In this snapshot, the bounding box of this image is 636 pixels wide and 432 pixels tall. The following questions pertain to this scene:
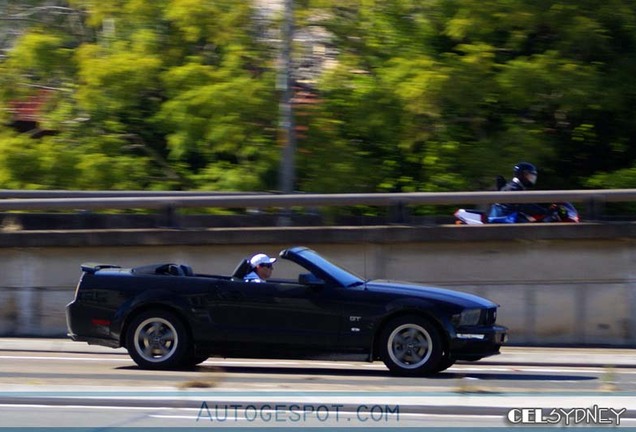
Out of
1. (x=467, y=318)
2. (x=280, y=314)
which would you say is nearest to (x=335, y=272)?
(x=280, y=314)

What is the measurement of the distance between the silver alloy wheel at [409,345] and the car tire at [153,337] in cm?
211

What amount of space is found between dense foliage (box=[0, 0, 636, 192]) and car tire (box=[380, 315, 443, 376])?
7.63 m

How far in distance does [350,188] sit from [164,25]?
15.5ft

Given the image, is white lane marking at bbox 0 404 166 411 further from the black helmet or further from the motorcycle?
the black helmet

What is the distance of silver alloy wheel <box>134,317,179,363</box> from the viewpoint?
10.3 m

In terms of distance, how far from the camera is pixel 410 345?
10.0m

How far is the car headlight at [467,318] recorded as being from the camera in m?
9.96

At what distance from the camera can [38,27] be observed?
65.9 feet

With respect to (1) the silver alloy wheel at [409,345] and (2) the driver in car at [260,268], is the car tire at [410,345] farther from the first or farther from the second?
(2) the driver in car at [260,268]

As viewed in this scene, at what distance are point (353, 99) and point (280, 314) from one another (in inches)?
327

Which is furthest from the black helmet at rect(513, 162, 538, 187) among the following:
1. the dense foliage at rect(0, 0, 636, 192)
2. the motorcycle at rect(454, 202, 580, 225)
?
the dense foliage at rect(0, 0, 636, 192)

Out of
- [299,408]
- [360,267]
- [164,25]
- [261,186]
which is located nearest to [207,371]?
[299,408]

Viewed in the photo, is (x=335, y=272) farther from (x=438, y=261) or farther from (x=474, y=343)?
(x=438, y=261)

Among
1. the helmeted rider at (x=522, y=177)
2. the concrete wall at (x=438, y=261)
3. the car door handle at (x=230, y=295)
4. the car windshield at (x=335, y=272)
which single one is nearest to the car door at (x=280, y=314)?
the car door handle at (x=230, y=295)
